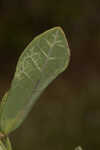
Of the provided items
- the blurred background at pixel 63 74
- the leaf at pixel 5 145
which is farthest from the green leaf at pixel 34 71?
the blurred background at pixel 63 74

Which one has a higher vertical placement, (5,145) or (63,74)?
(5,145)

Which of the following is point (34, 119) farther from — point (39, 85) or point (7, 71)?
point (39, 85)

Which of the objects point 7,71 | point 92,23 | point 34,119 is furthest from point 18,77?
point 92,23

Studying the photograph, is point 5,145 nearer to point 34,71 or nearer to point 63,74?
point 34,71

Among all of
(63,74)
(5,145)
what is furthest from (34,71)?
(63,74)

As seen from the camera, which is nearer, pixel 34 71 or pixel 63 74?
pixel 34 71

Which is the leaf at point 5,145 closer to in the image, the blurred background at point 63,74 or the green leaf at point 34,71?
the green leaf at point 34,71
